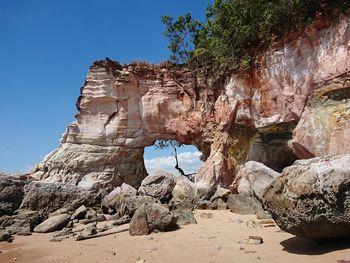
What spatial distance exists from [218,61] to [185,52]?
8.82 ft

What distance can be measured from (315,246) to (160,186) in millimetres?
8520

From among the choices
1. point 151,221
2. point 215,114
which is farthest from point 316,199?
point 215,114

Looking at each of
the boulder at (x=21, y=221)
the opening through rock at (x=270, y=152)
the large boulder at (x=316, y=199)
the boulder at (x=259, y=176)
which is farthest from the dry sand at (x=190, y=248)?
the opening through rock at (x=270, y=152)

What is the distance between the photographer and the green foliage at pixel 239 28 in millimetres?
11906

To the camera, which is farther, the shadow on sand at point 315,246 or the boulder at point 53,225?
the boulder at point 53,225

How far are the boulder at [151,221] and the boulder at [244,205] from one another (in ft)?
8.12

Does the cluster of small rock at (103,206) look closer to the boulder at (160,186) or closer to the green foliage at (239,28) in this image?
the boulder at (160,186)

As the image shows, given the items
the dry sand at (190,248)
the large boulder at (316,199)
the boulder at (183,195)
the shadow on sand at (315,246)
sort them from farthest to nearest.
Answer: the boulder at (183,195) → the dry sand at (190,248) → the shadow on sand at (315,246) → the large boulder at (316,199)

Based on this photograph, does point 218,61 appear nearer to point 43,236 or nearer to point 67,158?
point 67,158

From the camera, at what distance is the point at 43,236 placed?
9023 mm

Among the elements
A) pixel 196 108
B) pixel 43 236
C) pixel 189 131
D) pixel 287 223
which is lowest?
pixel 43 236

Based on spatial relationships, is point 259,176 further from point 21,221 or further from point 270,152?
point 21,221

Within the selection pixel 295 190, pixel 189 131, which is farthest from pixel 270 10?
pixel 295 190

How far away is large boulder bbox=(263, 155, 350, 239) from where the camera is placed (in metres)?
4.23
